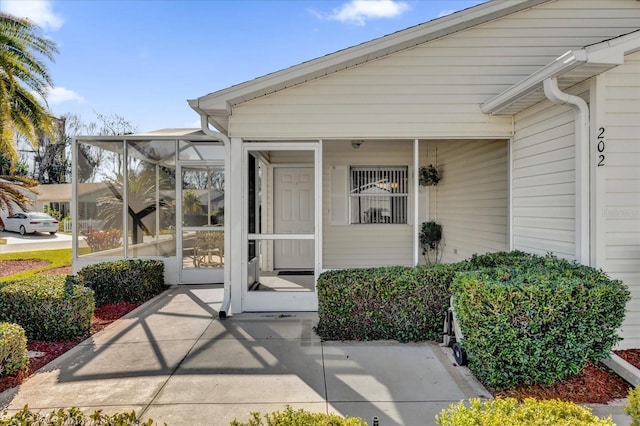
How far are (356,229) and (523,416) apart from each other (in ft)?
19.5

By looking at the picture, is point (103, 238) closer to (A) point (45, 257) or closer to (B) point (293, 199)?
(B) point (293, 199)

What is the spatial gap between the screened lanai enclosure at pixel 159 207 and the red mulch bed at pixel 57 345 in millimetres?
1689

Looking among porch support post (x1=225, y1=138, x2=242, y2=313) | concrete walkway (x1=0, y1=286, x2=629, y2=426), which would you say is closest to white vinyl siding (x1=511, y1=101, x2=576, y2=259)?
concrete walkway (x1=0, y1=286, x2=629, y2=426)

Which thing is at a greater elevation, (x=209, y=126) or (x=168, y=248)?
(x=209, y=126)

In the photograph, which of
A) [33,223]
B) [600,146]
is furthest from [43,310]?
[33,223]

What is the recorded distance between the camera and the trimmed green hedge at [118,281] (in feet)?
19.6

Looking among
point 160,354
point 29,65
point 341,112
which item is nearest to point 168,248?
point 160,354

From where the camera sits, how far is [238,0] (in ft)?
33.3

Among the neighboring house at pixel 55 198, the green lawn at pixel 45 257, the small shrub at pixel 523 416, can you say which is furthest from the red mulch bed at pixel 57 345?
the neighboring house at pixel 55 198

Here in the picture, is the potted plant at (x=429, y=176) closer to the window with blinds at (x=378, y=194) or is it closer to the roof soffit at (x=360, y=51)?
the window with blinds at (x=378, y=194)

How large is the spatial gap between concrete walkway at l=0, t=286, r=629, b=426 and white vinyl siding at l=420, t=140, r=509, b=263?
268 cm

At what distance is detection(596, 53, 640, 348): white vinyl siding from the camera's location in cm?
367

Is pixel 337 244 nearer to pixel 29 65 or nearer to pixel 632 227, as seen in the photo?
pixel 632 227

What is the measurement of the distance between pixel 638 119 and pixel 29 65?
11999mm
